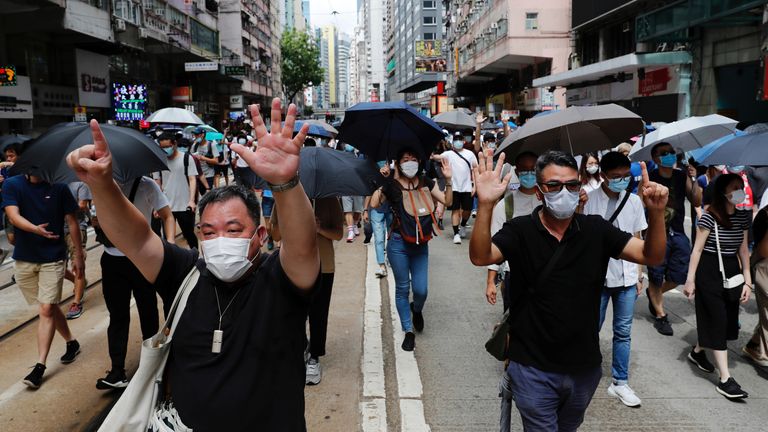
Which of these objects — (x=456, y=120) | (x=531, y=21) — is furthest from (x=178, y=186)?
(x=531, y=21)

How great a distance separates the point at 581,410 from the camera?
2949 millimetres

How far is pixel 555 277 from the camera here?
2838 mm

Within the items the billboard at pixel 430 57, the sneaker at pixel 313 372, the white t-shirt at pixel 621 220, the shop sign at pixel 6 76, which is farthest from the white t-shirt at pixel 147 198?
the billboard at pixel 430 57

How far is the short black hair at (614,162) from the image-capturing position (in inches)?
169

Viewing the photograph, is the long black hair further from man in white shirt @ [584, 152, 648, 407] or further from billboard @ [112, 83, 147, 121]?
billboard @ [112, 83, 147, 121]

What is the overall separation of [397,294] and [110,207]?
3631 mm

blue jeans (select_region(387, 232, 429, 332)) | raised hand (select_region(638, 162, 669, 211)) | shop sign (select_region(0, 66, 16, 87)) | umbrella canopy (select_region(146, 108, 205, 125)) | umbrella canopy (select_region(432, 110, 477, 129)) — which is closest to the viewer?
raised hand (select_region(638, 162, 669, 211))

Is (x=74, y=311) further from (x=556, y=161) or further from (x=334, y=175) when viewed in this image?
(x=556, y=161)

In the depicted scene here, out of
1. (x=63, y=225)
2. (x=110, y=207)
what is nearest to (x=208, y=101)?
(x=63, y=225)

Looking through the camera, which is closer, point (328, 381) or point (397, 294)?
point (328, 381)

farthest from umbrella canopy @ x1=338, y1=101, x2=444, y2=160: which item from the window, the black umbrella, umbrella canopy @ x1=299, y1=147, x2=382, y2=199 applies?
the window

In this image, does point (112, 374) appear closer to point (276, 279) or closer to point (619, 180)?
point (276, 279)

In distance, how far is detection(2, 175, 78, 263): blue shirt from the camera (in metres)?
4.89

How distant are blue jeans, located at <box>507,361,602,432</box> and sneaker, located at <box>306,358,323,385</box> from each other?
2.16 metres
